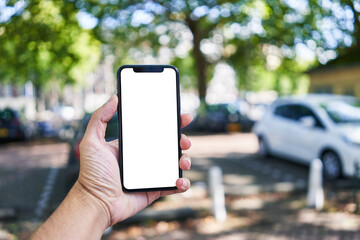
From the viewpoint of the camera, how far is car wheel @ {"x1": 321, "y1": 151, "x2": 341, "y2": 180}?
29.7ft

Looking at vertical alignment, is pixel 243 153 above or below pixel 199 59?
below

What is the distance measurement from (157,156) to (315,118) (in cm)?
859

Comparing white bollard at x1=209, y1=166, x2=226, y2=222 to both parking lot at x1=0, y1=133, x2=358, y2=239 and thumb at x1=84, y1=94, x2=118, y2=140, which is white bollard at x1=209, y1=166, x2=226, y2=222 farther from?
thumb at x1=84, y1=94, x2=118, y2=140

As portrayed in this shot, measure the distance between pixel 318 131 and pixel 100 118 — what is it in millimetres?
8524

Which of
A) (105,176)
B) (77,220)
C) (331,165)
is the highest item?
(105,176)

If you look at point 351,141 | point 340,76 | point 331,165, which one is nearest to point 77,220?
point 351,141

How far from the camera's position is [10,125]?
68.2 feet

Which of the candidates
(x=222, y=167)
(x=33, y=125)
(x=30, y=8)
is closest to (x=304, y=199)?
(x=222, y=167)

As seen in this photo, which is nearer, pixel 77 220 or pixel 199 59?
pixel 77 220

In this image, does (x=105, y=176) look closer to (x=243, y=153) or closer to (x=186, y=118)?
(x=186, y=118)

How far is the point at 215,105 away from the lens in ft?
86.6

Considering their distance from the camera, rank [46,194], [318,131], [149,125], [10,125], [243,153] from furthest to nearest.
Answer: [10,125] → [243,153] → [318,131] → [46,194] → [149,125]

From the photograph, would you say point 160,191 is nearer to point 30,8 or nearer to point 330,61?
point 30,8

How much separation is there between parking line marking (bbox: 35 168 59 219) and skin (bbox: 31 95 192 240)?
579 centimetres
